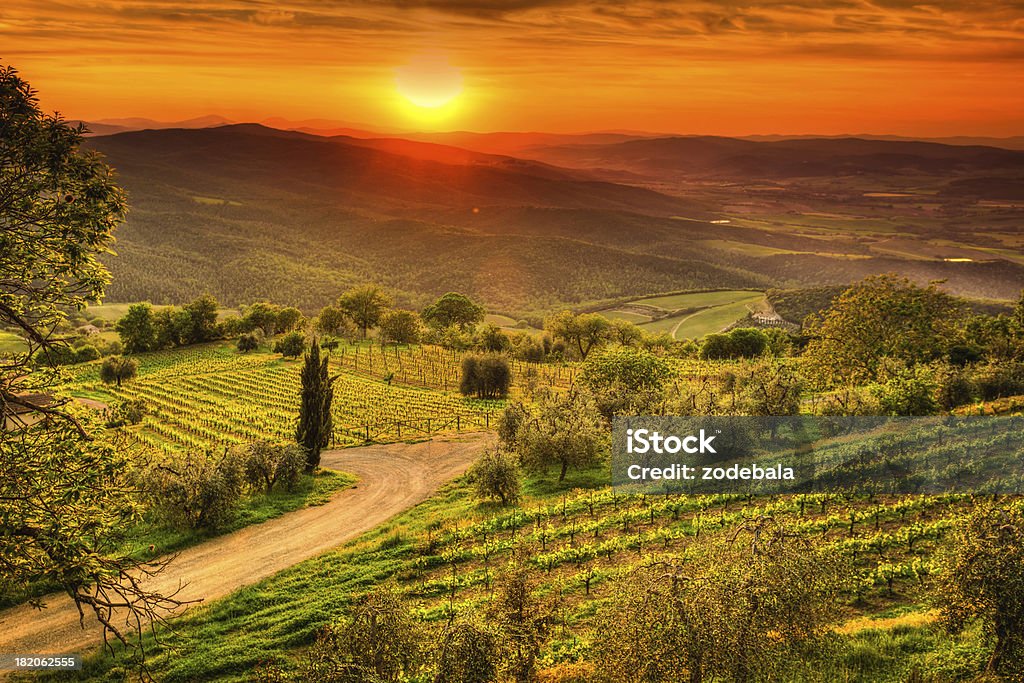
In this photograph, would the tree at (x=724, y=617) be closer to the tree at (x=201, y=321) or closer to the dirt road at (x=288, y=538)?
the dirt road at (x=288, y=538)

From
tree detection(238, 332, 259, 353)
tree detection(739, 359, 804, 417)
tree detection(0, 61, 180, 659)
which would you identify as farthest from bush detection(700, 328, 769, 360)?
tree detection(0, 61, 180, 659)

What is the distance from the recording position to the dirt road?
23.6 meters

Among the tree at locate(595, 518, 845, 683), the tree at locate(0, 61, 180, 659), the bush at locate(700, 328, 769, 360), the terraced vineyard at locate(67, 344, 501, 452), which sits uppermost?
the tree at locate(0, 61, 180, 659)

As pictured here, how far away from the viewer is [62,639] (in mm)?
22922

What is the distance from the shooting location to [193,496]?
32344 millimetres

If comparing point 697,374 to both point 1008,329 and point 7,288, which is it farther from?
point 7,288

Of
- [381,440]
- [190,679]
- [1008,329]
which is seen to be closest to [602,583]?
[190,679]

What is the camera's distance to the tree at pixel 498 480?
33938 millimetres

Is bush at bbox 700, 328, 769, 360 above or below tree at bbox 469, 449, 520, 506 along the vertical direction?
below

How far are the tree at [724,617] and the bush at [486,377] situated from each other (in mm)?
52497

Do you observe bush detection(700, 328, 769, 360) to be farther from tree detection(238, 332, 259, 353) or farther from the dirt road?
tree detection(238, 332, 259, 353)

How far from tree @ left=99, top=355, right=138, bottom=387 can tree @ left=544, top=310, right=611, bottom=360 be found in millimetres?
56794

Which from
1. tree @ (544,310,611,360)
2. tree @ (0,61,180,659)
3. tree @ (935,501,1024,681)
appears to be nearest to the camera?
tree @ (0,61,180,659)
